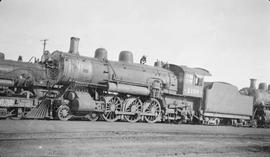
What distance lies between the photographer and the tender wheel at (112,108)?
45.9ft

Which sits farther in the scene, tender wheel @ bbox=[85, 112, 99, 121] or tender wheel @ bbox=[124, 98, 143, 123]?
tender wheel @ bbox=[124, 98, 143, 123]

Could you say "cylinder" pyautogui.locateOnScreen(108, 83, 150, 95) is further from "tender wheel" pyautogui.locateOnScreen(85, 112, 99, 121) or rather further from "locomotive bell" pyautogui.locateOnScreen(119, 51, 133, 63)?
"locomotive bell" pyautogui.locateOnScreen(119, 51, 133, 63)

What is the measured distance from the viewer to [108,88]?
13.9 m

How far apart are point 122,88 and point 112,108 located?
113 cm

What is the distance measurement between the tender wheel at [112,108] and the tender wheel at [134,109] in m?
0.47

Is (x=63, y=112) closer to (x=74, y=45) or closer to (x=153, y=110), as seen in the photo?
(x=74, y=45)

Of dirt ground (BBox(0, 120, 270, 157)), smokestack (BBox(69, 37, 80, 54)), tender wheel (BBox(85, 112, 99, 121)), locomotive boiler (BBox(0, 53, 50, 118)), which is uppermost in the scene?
smokestack (BBox(69, 37, 80, 54))

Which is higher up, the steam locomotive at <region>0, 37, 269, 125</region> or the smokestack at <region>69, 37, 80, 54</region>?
the smokestack at <region>69, 37, 80, 54</region>

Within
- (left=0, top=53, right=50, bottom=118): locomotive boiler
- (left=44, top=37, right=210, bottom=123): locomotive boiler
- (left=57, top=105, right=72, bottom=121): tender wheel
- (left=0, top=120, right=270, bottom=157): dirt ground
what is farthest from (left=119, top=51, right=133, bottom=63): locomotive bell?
(left=0, top=120, right=270, bottom=157): dirt ground

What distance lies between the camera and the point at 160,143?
887cm

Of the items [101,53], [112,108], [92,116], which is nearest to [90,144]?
[92,116]

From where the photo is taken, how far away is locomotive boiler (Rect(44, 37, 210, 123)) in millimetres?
13242

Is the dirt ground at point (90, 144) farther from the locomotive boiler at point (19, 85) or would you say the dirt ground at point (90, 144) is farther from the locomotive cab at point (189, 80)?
the locomotive cab at point (189, 80)

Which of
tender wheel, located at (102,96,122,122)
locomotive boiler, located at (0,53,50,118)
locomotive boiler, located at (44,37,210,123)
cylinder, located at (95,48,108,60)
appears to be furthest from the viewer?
cylinder, located at (95,48,108,60)
